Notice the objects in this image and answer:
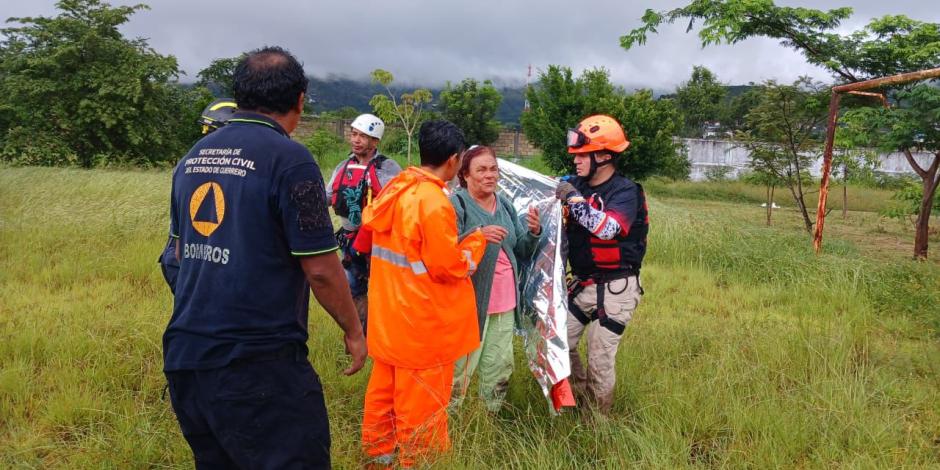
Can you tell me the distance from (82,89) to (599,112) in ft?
53.0

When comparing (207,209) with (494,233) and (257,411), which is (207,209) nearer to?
(257,411)

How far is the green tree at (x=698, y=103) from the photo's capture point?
145 ft

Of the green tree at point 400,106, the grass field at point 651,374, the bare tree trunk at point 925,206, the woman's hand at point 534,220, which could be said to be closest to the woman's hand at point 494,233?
the woman's hand at point 534,220

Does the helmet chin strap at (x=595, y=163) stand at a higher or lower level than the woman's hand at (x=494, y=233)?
higher

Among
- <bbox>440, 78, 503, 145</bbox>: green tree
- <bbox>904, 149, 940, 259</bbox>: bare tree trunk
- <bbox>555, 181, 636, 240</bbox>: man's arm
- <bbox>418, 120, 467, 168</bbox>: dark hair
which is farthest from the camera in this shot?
<bbox>440, 78, 503, 145</bbox>: green tree

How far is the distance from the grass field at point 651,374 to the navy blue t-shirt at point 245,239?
3.48 feet

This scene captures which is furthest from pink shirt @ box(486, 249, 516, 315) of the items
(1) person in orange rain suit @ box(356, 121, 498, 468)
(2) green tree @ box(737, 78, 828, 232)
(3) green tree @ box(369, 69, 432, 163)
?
(3) green tree @ box(369, 69, 432, 163)

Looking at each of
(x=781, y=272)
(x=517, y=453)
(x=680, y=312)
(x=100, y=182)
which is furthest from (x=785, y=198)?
(x=517, y=453)

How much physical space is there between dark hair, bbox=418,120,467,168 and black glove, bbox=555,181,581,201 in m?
0.68

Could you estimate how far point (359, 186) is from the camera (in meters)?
4.24

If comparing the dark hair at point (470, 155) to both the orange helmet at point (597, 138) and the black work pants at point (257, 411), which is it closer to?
the orange helmet at point (597, 138)

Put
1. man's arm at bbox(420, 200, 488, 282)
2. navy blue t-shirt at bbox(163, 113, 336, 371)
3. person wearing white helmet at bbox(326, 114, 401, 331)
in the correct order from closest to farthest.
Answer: navy blue t-shirt at bbox(163, 113, 336, 371) → man's arm at bbox(420, 200, 488, 282) → person wearing white helmet at bbox(326, 114, 401, 331)

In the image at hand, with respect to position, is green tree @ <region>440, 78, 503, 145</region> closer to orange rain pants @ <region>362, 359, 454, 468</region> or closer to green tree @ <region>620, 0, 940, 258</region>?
green tree @ <region>620, 0, 940, 258</region>

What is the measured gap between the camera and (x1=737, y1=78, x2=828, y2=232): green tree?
1164 cm
